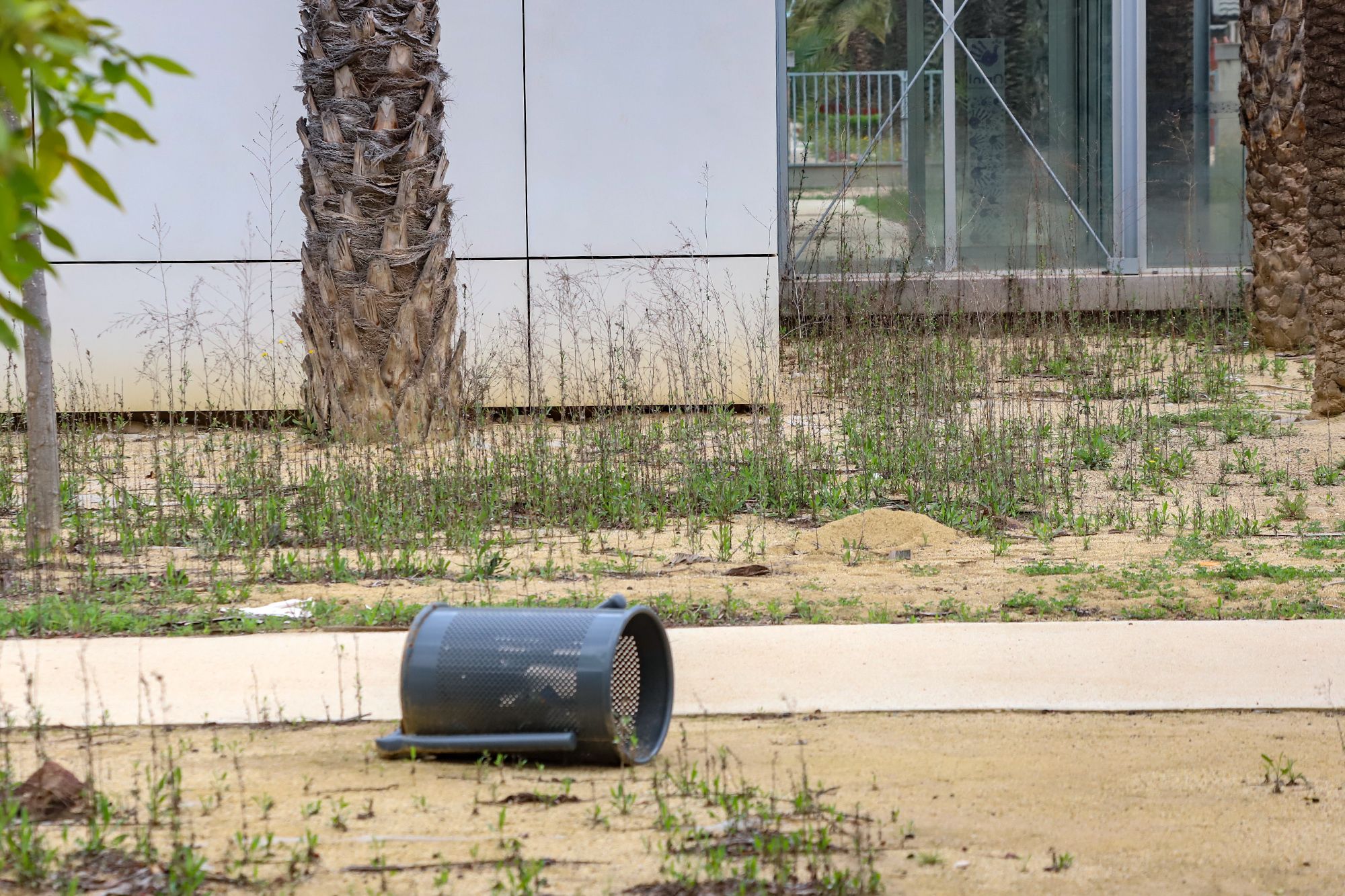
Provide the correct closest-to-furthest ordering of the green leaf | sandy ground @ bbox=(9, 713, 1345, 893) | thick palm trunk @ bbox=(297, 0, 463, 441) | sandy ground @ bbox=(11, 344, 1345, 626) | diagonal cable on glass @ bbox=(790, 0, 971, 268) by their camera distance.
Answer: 1. the green leaf
2. sandy ground @ bbox=(9, 713, 1345, 893)
3. sandy ground @ bbox=(11, 344, 1345, 626)
4. thick palm trunk @ bbox=(297, 0, 463, 441)
5. diagonal cable on glass @ bbox=(790, 0, 971, 268)

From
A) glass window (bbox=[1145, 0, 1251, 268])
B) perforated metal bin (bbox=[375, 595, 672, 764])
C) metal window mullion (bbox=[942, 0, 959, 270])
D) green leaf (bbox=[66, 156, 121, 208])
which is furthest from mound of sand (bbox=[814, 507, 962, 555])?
glass window (bbox=[1145, 0, 1251, 268])

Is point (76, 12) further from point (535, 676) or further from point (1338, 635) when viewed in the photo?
point (1338, 635)

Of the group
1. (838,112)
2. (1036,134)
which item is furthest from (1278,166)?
(838,112)

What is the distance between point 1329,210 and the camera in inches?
385

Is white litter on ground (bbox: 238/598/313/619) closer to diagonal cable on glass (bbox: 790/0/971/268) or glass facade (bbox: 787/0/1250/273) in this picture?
diagonal cable on glass (bbox: 790/0/971/268)

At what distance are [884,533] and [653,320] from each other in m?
4.34

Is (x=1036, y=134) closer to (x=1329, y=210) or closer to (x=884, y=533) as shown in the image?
(x=1329, y=210)

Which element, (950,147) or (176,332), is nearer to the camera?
(176,332)

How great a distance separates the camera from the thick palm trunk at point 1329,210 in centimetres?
972

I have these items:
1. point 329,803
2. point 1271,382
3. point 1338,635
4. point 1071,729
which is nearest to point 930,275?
point 1271,382

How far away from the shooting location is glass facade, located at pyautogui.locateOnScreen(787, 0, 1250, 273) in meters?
13.2

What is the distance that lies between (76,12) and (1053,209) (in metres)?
12.9

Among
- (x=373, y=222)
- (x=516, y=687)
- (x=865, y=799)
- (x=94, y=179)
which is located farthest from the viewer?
(x=373, y=222)

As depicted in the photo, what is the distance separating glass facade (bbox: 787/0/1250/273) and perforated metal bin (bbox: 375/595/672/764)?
9.79m
